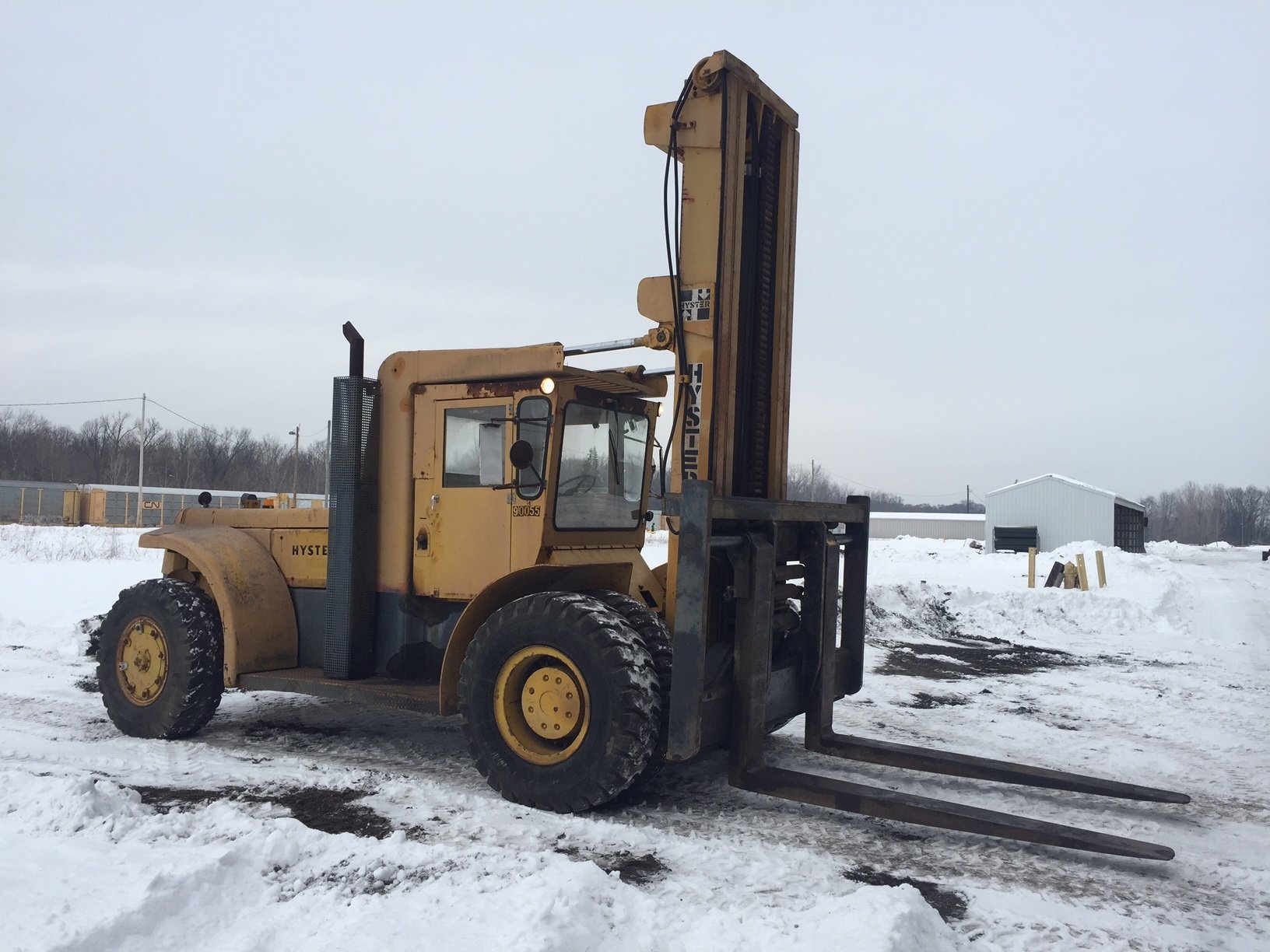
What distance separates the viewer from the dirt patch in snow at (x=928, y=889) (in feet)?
13.5

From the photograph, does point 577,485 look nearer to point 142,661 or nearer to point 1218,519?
point 142,661

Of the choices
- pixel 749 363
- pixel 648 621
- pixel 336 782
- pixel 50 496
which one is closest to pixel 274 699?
pixel 336 782

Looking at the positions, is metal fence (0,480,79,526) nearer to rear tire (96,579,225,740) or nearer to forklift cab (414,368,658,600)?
rear tire (96,579,225,740)

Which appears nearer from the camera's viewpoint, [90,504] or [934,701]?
[934,701]

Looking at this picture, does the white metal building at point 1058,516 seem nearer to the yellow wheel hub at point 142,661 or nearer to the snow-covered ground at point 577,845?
the snow-covered ground at point 577,845

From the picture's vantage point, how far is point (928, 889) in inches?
173

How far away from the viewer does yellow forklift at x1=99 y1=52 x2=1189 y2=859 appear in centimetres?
525

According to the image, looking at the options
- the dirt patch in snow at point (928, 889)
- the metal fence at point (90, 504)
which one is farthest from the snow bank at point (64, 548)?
the dirt patch in snow at point (928, 889)

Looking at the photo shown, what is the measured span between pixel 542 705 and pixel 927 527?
72.9 meters

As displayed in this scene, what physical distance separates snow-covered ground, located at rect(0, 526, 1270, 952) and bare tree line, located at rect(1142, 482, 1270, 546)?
4317 inches

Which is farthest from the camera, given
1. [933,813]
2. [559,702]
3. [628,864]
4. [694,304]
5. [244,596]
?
[244,596]

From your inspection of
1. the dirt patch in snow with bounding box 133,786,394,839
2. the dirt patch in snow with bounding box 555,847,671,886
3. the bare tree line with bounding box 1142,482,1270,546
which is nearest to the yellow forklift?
the dirt patch in snow with bounding box 555,847,671,886

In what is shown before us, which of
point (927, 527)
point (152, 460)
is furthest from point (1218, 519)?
point (152, 460)

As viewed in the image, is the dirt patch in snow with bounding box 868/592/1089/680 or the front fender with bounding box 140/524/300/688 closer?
the front fender with bounding box 140/524/300/688
